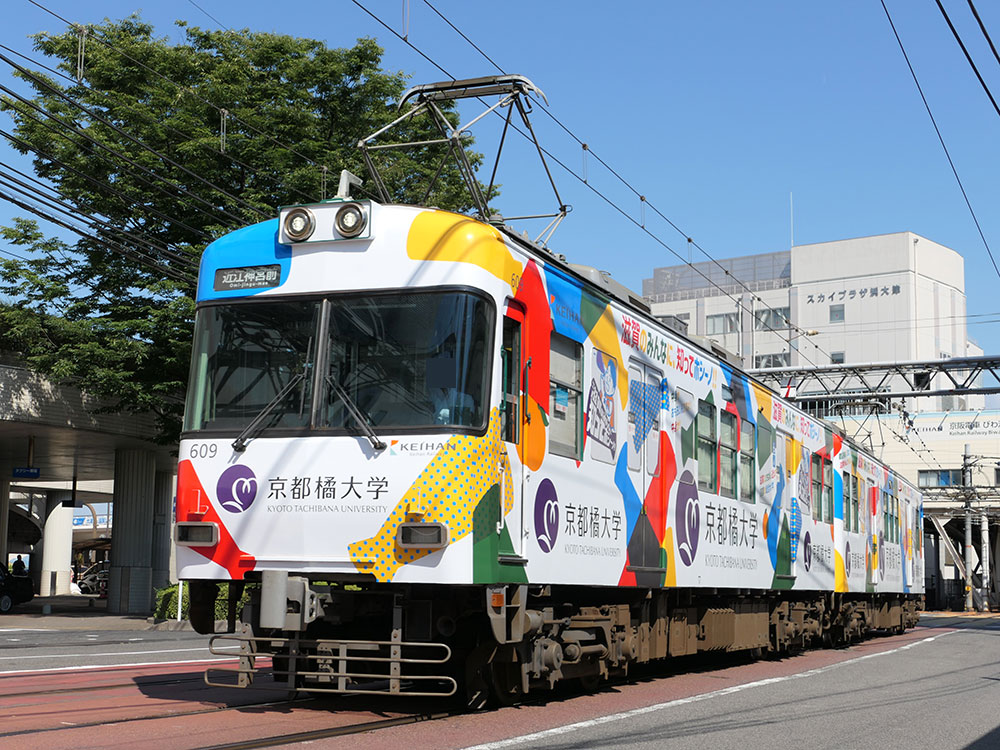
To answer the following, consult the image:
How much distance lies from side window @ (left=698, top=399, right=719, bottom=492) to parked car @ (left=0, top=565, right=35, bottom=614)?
22.9 meters

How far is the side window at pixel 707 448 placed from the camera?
42.2ft

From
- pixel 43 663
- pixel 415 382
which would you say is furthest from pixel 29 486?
pixel 415 382

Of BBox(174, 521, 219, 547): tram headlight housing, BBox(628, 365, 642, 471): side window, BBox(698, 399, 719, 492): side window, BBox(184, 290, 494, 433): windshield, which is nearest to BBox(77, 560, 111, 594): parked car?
BBox(698, 399, 719, 492): side window

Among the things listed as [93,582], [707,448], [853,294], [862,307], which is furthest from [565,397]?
[853,294]

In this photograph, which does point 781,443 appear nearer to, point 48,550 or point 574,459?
point 574,459

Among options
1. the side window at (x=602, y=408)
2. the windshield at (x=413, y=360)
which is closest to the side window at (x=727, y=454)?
the side window at (x=602, y=408)

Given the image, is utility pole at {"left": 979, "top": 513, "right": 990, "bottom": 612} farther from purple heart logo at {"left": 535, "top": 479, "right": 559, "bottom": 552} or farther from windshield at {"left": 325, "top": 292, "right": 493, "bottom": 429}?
windshield at {"left": 325, "top": 292, "right": 493, "bottom": 429}

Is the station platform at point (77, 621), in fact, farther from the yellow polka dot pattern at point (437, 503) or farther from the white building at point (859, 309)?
the white building at point (859, 309)

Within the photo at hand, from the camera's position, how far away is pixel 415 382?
330 inches

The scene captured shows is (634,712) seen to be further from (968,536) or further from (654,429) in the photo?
(968,536)

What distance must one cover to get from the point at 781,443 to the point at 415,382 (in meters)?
9.07

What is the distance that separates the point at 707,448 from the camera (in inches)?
516

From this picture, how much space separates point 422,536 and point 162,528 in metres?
28.4

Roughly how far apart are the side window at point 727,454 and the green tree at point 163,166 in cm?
1167
